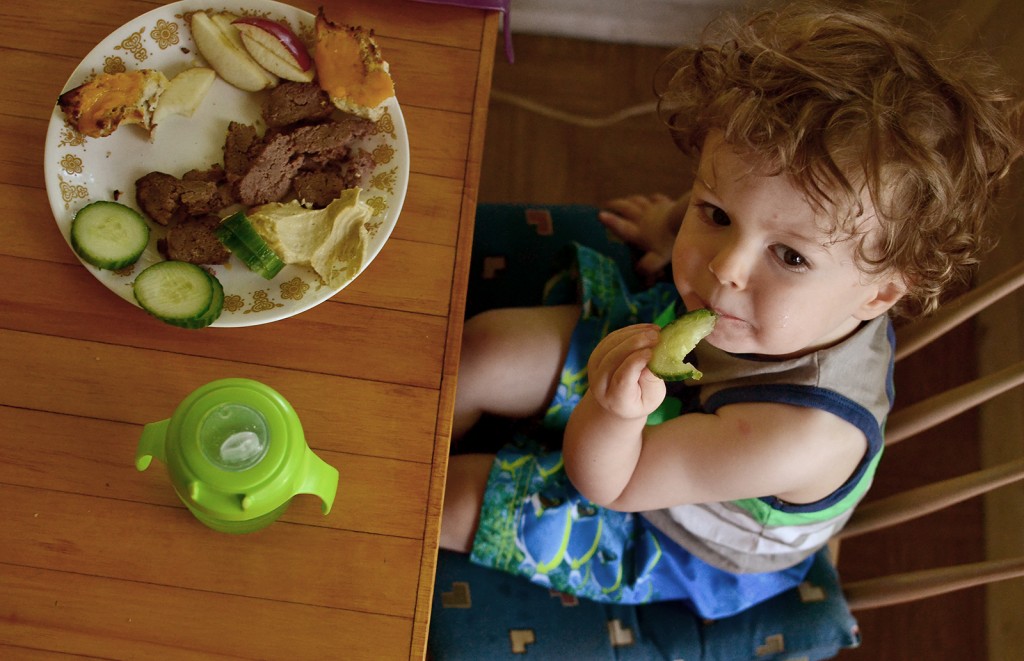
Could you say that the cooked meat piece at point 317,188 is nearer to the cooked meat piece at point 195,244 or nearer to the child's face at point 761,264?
the cooked meat piece at point 195,244

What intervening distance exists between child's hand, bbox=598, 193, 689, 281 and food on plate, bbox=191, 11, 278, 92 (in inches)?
26.2

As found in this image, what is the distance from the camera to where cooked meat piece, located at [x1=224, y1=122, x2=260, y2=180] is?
0.92m

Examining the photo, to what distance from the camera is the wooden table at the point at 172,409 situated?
80 centimetres

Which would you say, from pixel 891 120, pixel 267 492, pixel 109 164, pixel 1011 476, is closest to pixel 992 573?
pixel 1011 476

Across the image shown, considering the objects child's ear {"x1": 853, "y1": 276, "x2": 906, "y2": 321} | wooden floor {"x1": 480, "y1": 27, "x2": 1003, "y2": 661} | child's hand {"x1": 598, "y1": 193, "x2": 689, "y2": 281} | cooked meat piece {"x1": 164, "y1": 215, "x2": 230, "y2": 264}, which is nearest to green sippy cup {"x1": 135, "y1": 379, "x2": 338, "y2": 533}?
cooked meat piece {"x1": 164, "y1": 215, "x2": 230, "y2": 264}

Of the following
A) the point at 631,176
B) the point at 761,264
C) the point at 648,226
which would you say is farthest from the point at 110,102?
the point at 631,176

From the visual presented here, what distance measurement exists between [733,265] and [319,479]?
0.49 m

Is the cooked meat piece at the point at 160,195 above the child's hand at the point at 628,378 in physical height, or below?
above

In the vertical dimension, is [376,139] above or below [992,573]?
A: above

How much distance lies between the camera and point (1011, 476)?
0.97m

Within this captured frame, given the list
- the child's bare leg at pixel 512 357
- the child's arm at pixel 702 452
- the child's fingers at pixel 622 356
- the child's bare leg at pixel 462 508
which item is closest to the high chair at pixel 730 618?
the child's bare leg at pixel 462 508

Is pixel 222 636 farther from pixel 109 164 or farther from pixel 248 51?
pixel 248 51

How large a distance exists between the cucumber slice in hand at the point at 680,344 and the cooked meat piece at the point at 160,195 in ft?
1.82

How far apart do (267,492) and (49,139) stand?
50cm
